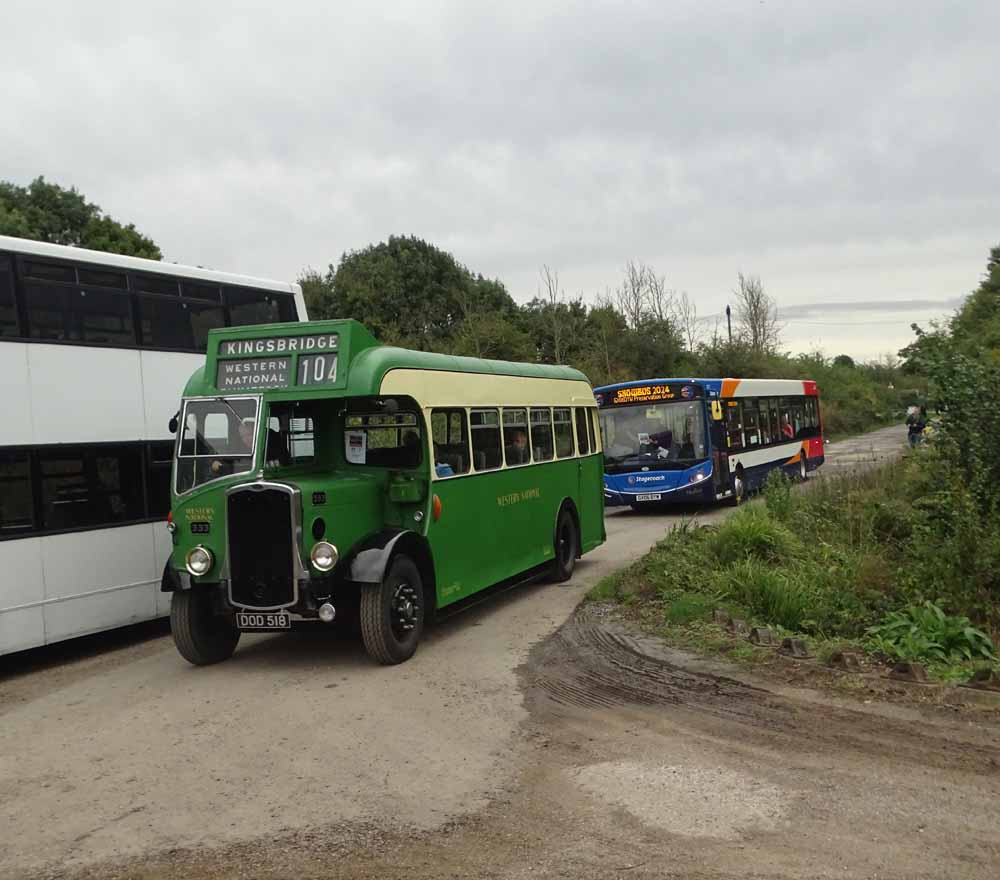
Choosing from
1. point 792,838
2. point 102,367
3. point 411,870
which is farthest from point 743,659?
point 102,367

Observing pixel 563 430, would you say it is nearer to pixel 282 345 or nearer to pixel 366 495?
pixel 366 495

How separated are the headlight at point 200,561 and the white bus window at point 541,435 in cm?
479

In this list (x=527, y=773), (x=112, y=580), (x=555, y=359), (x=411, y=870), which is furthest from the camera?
(x=555, y=359)

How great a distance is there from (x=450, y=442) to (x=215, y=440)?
90.6 inches

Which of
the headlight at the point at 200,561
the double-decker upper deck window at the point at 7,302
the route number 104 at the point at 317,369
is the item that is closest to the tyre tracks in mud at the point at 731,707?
the headlight at the point at 200,561

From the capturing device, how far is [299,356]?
8719mm

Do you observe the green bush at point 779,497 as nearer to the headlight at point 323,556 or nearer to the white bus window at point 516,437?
the white bus window at point 516,437

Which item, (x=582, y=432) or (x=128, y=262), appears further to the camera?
(x=582, y=432)

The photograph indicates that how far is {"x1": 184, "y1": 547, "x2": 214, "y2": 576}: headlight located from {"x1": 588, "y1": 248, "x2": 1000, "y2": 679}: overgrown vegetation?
4.29 meters

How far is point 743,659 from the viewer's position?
312 inches

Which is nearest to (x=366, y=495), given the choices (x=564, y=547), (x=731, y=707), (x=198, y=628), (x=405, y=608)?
(x=405, y=608)

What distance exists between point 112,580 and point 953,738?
804 cm

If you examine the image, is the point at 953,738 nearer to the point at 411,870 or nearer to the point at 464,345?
the point at 411,870

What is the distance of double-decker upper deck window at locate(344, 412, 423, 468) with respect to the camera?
9297mm
